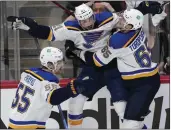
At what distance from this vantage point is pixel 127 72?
10.7 ft

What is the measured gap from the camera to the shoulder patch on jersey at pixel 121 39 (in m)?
3.13

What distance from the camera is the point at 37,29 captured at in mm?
3289

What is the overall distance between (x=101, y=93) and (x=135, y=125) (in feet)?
1.45

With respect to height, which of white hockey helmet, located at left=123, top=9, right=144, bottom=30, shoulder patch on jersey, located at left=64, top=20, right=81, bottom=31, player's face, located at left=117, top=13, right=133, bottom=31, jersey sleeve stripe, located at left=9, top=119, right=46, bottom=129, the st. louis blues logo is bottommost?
jersey sleeve stripe, located at left=9, top=119, right=46, bottom=129

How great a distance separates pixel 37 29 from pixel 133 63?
51 cm

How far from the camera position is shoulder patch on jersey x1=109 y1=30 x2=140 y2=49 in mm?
3135

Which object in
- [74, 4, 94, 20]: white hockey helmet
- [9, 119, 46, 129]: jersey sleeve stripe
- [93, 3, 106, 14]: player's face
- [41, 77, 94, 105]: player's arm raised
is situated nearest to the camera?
[41, 77, 94, 105]: player's arm raised

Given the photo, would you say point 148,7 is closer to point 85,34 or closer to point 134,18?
point 134,18

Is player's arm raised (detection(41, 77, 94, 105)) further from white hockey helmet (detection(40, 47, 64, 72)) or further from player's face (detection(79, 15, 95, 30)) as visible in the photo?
player's face (detection(79, 15, 95, 30))

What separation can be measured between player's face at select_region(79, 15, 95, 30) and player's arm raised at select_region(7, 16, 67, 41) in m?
0.11

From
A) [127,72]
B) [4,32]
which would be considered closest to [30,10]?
[4,32]

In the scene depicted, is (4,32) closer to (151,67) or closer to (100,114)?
(100,114)

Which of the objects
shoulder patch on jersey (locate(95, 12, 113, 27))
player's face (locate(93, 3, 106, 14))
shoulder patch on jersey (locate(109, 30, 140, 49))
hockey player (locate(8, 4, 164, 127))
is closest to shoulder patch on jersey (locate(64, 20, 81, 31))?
Answer: hockey player (locate(8, 4, 164, 127))

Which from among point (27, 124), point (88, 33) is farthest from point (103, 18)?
point (27, 124)
